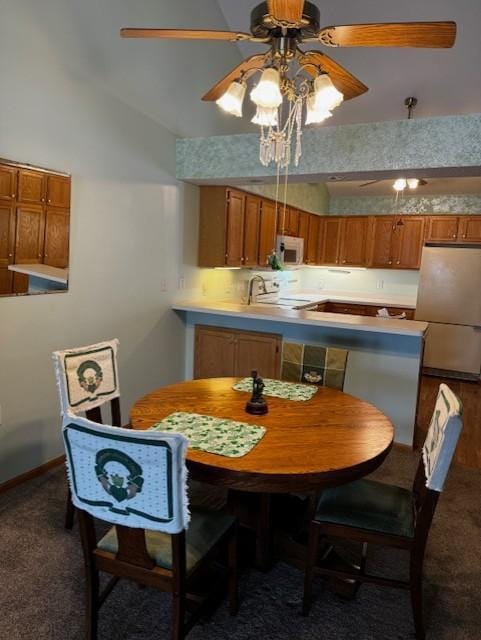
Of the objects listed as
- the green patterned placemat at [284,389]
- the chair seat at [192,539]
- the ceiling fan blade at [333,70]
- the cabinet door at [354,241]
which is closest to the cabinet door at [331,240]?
the cabinet door at [354,241]

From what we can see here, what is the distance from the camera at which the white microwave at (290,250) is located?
524cm

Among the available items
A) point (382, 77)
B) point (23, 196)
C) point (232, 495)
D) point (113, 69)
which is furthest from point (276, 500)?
point (382, 77)

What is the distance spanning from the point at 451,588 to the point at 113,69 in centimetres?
363

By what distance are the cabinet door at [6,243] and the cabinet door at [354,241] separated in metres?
5.11

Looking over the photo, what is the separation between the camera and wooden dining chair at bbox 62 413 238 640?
124 centimetres

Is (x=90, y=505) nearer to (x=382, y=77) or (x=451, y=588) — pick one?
(x=451, y=588)

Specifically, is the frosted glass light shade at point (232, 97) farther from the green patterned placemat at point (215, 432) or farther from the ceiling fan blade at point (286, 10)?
the green patterned placemat at point (215, 432)

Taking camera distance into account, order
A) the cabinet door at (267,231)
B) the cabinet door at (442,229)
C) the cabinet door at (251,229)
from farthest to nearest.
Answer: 1. the cabinet door at (442,229)
2. the cabinet door at (267,231)
3. the cabinet door at (251,229)

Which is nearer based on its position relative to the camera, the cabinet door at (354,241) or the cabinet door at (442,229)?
the cabinet door at (442,229)

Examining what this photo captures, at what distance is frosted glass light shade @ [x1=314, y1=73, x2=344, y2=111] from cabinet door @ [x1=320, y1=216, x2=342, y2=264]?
4.91m

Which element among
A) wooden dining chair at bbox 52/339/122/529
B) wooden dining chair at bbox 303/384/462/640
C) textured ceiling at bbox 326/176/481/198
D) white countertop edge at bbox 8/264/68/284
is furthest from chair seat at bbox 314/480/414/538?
textured ceiling at bbox 326/176/481/198

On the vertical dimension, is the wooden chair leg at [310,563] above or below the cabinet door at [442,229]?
below

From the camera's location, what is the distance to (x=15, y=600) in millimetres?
1805

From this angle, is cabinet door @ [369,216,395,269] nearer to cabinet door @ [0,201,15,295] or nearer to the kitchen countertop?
the kitchen countertop
